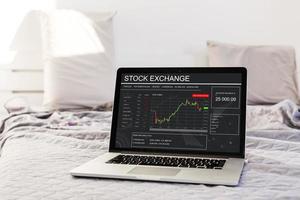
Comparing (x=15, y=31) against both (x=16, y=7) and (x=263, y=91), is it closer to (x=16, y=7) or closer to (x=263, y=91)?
(x=16, y=7)

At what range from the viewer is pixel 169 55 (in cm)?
273

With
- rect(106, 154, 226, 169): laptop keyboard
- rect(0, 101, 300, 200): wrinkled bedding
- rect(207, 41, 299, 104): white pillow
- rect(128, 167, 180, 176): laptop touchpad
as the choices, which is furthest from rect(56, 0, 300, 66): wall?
rect(128, 167, 180, 176): laptop touchpad

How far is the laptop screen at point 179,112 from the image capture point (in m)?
1.29

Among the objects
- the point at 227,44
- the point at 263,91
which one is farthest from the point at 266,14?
the point at 263,91

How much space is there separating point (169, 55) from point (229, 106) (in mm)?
1459

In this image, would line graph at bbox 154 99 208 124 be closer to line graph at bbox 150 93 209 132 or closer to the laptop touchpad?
line graph at bbox 150 93 209 132

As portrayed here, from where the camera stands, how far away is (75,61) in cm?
244

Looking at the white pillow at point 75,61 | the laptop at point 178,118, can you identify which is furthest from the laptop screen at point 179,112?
the white pillow at point 75,61

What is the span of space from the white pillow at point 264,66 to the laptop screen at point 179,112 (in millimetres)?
1144

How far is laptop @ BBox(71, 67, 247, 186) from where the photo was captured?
125 cm

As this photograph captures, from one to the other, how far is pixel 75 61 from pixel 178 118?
1.23 meters

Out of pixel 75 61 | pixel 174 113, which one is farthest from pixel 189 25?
pixel 174 113

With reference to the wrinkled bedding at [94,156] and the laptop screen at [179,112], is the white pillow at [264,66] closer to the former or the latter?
the wrinkled bedding at [94,156]

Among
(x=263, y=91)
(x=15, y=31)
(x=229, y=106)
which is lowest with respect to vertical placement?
(x=263, y=91)
